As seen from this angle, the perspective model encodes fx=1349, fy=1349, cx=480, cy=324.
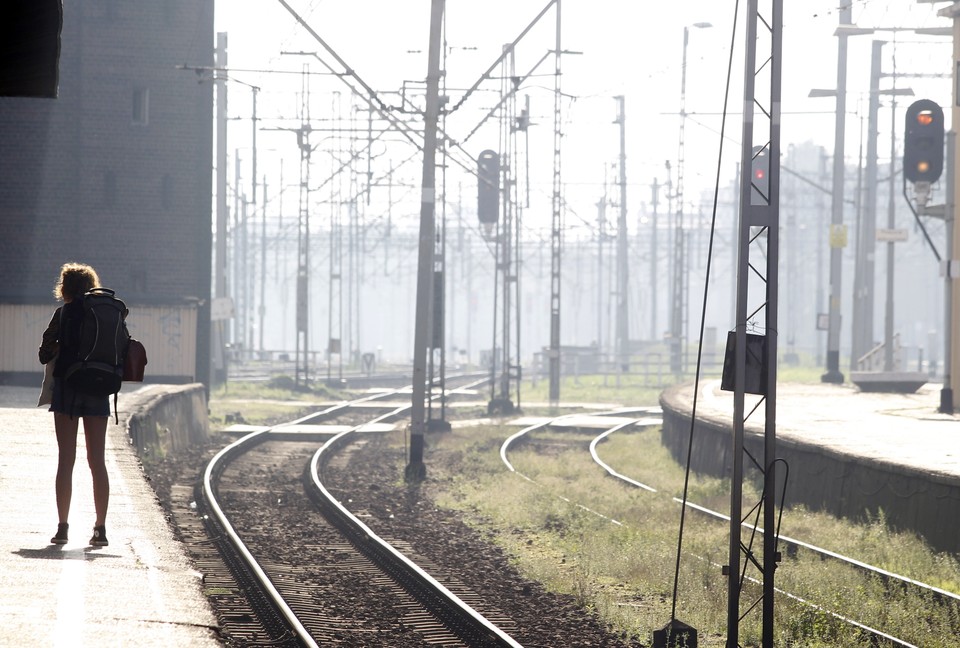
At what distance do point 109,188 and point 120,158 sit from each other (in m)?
0.79

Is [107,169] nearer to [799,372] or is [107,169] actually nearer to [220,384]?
[220,384]

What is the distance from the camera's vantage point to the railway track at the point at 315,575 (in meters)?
9.55

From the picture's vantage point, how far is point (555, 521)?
50.8 ft

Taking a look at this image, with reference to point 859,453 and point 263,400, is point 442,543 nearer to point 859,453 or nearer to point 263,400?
point 859,453

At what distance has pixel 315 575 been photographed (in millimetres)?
11938

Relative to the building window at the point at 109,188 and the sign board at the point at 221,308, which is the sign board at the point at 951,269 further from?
the sign board at the point at 221,308

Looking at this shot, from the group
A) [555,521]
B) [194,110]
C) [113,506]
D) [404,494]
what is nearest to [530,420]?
[194,110]

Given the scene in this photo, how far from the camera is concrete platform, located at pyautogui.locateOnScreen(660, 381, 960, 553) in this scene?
13102 mm

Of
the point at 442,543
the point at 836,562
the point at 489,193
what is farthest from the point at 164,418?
the point at 489,193

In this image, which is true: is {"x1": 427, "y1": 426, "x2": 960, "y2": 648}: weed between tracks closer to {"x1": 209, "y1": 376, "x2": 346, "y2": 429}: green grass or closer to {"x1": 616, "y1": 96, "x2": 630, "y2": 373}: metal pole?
{"x1": 209, "y1": 376, "x2": 346, "y2": 429}: green grass

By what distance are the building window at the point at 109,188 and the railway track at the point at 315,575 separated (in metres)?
14.9

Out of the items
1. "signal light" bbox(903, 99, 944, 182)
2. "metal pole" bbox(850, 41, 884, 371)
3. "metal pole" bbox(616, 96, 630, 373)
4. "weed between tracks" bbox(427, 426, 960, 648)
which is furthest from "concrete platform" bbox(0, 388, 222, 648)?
"metal pole" bbox(616, 96, 630, 373)

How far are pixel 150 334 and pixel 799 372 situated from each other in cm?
2504

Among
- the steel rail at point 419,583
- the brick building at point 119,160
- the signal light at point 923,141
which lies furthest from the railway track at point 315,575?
the brick building at point 119,160
